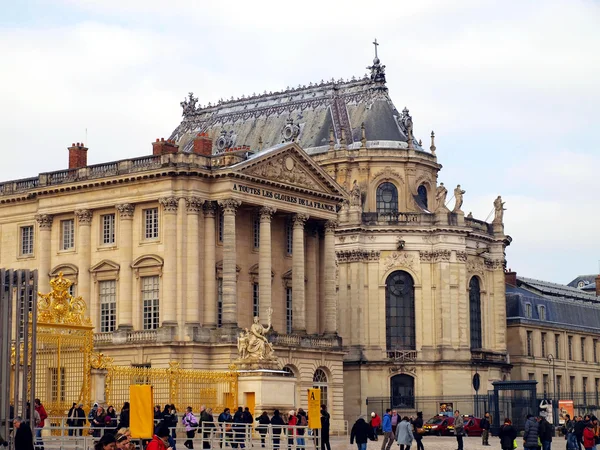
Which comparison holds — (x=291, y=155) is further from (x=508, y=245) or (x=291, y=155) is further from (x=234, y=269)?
(x=508, y=245)

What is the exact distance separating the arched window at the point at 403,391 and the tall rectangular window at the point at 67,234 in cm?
2622

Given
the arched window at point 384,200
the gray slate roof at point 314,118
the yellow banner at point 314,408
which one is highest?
the gray slate roof at point 314,118

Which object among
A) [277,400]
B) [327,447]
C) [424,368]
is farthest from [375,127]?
[327,447]

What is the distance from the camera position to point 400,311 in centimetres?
8931

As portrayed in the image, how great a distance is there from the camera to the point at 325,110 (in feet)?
311

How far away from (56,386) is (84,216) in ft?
83.5

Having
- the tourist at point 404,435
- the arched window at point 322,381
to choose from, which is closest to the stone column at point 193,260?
the arched window at point 322,381

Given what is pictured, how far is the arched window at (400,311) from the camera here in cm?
8894

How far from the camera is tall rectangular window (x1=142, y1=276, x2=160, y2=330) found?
2650 inches

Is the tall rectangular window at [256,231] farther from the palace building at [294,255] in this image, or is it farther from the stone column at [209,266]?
the stone column at [209,266]

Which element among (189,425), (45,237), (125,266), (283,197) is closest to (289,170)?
(283,197)

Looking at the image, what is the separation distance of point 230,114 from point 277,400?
1853 inches

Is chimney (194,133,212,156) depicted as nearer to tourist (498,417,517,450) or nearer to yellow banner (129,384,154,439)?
tourist (498,417,517,450)

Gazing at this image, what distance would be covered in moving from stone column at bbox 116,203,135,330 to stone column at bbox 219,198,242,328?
480cm
